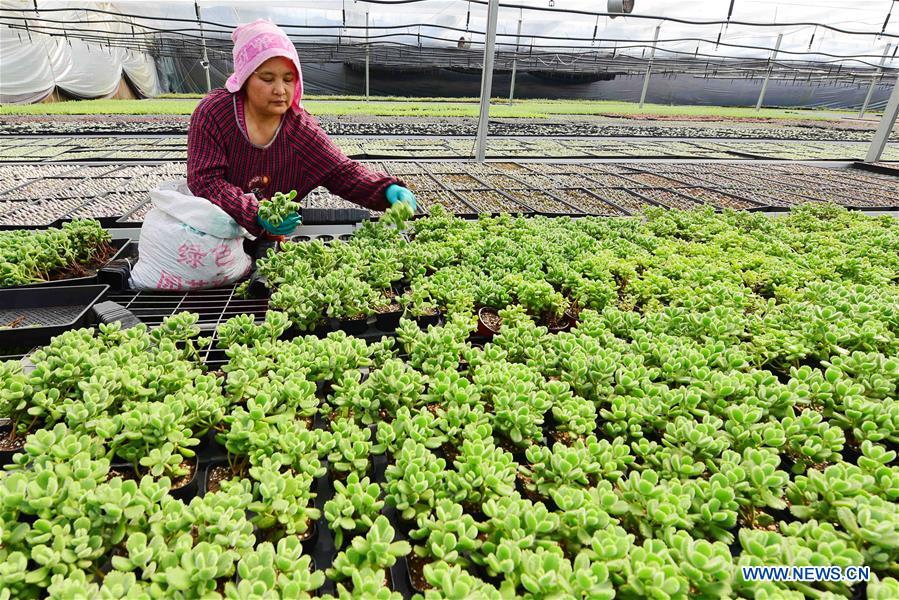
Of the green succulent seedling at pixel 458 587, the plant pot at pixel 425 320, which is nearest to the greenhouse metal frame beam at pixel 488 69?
the plant pot at pixel 425 320

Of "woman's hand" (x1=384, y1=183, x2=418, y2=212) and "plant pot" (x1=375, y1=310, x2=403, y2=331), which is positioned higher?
"woman's hand" (x1=384, y1=183, x2=418, y2=212)

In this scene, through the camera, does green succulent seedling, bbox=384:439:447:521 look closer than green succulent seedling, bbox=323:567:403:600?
No

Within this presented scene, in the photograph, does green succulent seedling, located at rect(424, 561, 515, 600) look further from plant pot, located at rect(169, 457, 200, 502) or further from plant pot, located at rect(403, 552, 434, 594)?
Answer: plant pot, located at rect(169, 457, 200, 502)

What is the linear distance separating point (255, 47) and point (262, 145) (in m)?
0.52

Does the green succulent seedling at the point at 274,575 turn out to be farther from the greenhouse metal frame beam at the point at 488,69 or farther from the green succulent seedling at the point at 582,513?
the greenhouse metal frame beam at the point at 488,69

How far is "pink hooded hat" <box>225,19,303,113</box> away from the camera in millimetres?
2287

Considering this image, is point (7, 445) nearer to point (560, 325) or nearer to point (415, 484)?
point (415, 484)

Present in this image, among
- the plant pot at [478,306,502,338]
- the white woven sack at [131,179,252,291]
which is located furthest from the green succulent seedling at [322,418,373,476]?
the white woven sack at [131,179,252,291]

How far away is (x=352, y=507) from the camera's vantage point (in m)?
1.07

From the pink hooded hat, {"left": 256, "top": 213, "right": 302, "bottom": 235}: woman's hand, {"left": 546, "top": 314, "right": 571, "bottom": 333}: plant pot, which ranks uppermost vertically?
the pink hooded hat

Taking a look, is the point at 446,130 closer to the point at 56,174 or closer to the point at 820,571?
the point at 56,174

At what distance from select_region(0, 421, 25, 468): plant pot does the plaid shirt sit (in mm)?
1328

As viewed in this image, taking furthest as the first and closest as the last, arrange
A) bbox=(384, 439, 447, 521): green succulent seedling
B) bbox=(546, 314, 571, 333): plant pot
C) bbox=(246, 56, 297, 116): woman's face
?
bbox=(246, 56, 297, 116): woman's face < bbox=(546, 314, 571, 333): plant pot < bbox=(384, 439, 447, 521): green succulent seedling

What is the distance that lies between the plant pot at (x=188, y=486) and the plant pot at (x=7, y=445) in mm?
429
